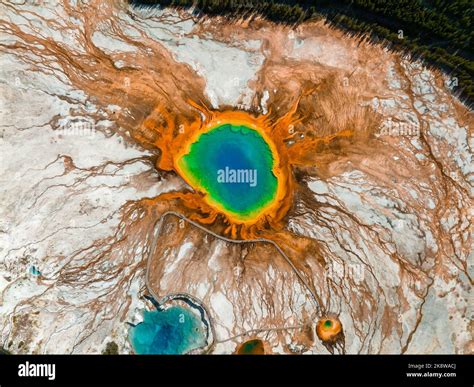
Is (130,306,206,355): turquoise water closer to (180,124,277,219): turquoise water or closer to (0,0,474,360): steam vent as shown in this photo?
(0,0,474,360): steam vent

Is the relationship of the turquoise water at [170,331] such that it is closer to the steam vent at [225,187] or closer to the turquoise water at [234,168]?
the steam vent at [225,187]

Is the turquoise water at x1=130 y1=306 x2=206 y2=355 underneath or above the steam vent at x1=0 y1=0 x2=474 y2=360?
underneath

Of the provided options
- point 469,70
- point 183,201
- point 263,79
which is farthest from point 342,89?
point 183,201

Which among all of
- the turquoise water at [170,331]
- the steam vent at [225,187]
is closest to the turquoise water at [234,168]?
the steam vent at [225,187]

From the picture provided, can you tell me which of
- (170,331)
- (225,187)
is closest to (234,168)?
(225,187)

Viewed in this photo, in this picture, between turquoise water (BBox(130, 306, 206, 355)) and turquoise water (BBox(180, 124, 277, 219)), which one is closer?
turquoise water (BBox(130, 306, 206, 355))

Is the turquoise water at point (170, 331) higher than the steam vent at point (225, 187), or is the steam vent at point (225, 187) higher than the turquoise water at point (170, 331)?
the steam vent at point (225, 187)

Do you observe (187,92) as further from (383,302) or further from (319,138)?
(383,302)

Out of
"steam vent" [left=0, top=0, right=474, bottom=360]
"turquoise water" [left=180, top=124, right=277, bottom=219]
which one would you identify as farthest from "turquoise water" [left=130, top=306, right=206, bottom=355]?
"turquoise water" [left=180, top=124, right=277, bottom=219]
